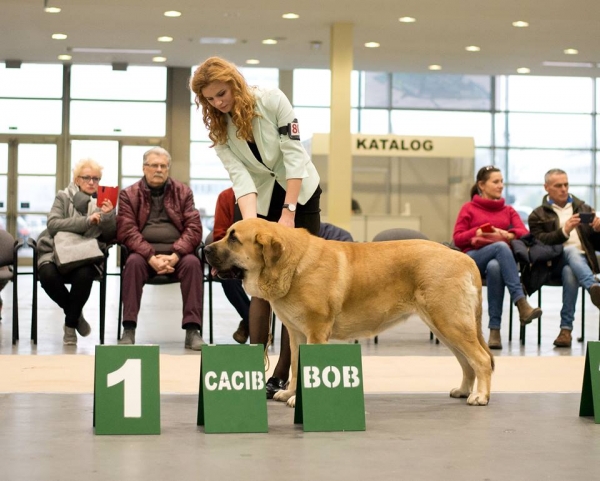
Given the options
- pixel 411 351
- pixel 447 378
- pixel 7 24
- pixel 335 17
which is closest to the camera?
pixel 447 378

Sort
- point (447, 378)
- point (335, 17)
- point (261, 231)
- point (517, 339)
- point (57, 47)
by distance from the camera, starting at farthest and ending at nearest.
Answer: point (57, 47), point (335, 17), point (517, 339), point (447, 378), point (261, 231)

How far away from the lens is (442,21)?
A: 42.1ft

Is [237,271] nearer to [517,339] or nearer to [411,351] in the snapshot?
[411,351]

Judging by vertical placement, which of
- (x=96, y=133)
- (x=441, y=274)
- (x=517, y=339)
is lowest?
(x=517, y=339)

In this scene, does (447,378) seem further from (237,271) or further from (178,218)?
(178,218)

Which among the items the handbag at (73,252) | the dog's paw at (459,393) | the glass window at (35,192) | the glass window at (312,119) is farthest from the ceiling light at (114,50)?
the dog's paw at (459,393)

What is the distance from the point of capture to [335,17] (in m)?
12.7

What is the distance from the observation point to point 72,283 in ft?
21.6

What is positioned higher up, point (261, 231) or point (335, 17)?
point (335, 17)

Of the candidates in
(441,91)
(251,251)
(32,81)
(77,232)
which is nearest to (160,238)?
(77,232)

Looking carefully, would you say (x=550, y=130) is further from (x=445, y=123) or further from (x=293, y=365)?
(x=293, y=365)

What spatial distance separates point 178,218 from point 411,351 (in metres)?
2.00

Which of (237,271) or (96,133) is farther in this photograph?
(96,133)

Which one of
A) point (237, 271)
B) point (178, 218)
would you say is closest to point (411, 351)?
point (178, 218)
